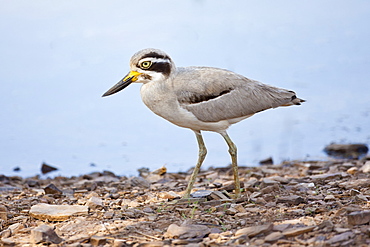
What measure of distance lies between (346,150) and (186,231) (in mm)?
6971

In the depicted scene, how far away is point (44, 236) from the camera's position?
4.73 metres

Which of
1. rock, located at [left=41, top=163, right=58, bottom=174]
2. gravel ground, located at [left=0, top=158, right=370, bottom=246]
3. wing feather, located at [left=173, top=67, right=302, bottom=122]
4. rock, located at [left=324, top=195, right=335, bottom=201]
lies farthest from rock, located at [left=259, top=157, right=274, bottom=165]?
rock, located at [left=324, top=195, right=335, bottom=201]

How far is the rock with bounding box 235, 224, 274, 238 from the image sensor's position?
4.41 metres

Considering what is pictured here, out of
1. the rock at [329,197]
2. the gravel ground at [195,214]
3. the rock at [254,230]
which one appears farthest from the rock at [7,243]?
the rock at [329,197]

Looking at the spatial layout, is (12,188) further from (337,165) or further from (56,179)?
(337,165)

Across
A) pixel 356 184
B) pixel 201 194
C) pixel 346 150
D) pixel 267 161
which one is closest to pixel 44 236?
pixel 201 194

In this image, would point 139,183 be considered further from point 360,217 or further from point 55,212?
point 360,217

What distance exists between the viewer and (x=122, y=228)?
501 centimetres

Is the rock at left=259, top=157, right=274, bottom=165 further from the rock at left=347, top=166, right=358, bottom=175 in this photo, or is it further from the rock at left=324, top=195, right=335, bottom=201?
the rock at left=324, top=195, right=335, bottom=201

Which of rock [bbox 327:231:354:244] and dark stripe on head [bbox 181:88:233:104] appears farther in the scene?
dark stripe on head [bbox 181:88:233:104]

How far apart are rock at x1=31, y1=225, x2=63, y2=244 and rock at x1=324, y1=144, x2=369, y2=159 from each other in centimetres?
721

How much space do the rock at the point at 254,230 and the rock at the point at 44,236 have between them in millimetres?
1540

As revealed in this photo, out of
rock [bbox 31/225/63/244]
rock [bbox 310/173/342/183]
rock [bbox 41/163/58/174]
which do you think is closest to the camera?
rock [bbox 31/225/63/244]

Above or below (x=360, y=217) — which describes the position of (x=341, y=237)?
below
